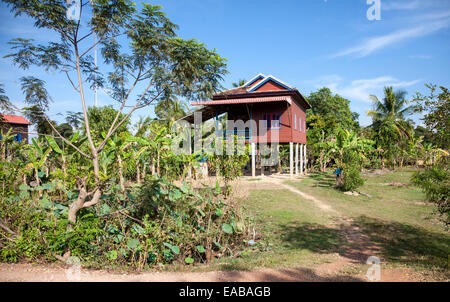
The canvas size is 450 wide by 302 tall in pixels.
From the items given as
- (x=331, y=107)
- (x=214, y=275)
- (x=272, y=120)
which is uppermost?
(x=331, y=107)

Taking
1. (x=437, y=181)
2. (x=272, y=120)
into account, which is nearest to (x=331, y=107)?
(x=272, y=120)

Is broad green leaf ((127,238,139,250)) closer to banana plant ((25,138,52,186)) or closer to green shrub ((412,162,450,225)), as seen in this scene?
banana plant ((25,138,52,186))

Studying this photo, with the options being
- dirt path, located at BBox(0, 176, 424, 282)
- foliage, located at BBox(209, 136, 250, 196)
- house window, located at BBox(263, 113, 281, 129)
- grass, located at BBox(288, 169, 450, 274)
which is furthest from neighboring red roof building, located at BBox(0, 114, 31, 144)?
house window, located at BBox(263, 113, 281, 129)

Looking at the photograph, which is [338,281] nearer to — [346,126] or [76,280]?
[76,280]

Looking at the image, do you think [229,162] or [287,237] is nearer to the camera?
[287,237]

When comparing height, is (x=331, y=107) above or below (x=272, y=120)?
above

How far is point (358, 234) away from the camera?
8125 mm

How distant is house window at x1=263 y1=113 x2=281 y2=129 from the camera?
65.0 feet

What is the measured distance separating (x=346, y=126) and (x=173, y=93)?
116 ft

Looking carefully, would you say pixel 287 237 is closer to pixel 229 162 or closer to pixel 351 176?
pixel 229 162

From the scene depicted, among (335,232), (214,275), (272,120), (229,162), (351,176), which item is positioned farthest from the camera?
(272,120)

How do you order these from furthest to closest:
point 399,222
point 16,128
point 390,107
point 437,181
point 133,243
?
point 390,107, point 399,222, point 16,128, point 133,243, point 437,181

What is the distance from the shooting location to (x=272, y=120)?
786 inches
